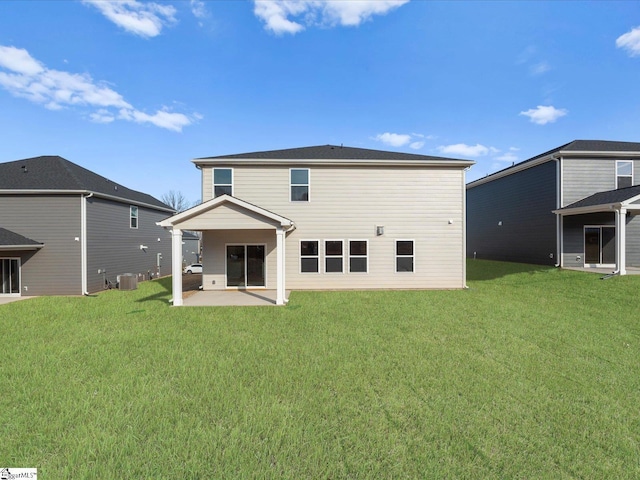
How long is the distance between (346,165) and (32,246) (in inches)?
532

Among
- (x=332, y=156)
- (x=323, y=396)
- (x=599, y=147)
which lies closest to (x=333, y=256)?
(x=332, y=156)

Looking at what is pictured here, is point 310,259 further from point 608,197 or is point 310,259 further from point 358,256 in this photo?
point 608,197

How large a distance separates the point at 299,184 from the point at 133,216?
1061cm

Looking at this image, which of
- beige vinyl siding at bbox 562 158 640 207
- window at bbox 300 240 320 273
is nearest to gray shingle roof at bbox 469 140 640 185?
beige vinyl siding at bbox 562 158 640 207

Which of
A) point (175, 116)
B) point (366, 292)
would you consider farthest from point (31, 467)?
point (175, 116)

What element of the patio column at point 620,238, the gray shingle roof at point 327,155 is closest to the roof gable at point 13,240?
the gray shingle roof at point 327,155

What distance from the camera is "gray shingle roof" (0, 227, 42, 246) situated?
35.6 ft

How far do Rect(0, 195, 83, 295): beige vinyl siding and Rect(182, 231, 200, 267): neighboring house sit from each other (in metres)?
12.4

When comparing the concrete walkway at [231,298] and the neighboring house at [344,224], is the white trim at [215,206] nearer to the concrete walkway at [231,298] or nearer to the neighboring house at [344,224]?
the neighboring house at [344,224]

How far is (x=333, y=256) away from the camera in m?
12.0

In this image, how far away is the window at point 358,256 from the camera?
12.0 m

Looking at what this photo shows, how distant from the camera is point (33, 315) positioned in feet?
26.5

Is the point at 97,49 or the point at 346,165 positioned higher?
the point at 97,49

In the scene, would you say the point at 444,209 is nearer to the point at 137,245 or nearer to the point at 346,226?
the point at 346,226
